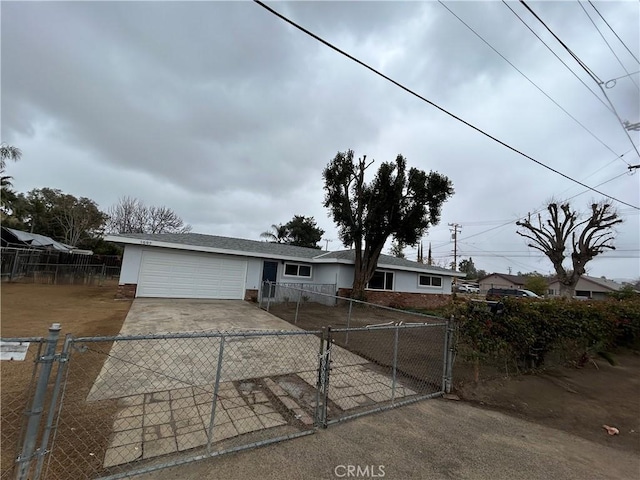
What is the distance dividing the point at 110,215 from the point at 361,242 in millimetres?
29271

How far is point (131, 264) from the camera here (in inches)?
478

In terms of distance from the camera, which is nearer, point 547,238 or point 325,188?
point 325,188

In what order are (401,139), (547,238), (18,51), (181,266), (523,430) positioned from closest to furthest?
(523,430)
(18,51)
(401,139)
(181,266)
(547,238)

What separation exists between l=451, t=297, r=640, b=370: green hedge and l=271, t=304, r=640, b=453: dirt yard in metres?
0.34

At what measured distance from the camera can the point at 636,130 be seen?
9492 millimetres

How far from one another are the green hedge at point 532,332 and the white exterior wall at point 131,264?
1263cm

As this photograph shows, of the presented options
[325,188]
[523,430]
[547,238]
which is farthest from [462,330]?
[547,238]

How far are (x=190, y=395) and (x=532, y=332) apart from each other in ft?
20.1

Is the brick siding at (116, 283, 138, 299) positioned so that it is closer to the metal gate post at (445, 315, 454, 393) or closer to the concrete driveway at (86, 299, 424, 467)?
the concrete driveway at (86, 299, 424, 467)

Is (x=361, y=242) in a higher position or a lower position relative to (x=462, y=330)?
higher

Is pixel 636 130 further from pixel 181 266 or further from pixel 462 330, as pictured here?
pixel 181 266

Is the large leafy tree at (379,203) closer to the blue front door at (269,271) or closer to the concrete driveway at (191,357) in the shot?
the blue front door at (269,271)

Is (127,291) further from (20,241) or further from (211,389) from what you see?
(20,241)

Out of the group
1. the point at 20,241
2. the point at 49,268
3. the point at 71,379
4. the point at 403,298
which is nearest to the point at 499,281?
the point at 403,298
